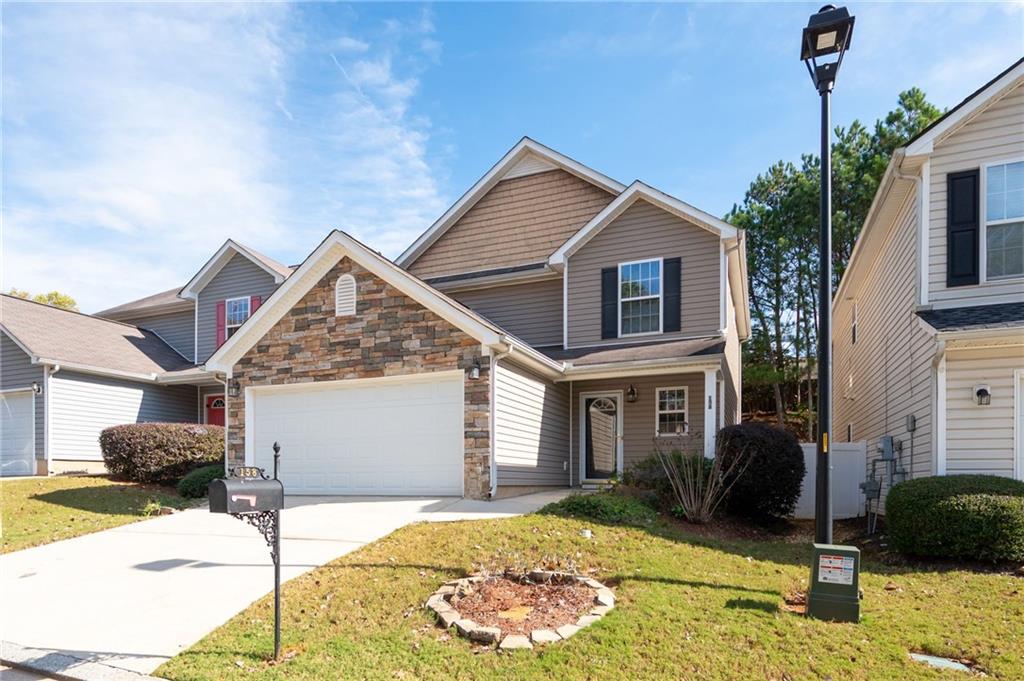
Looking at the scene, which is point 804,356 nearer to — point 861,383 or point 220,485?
point 861,383

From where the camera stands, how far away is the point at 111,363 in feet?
57.3

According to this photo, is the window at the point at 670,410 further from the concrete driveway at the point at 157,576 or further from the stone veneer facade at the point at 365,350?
the stone veneer facade at the point at 365,350

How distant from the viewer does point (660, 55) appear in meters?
10.5

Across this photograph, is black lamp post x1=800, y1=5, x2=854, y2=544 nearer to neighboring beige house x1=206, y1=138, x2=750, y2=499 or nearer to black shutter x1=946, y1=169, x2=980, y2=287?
black shutter x1=946, y1=169, x2=980, y2=287

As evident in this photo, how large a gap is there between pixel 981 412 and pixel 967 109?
14.0 feet

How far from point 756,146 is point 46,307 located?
67.2 feet

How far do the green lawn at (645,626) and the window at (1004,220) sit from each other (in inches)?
174

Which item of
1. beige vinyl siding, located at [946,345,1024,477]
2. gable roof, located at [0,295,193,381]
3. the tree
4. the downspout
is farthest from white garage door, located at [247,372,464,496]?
the tree

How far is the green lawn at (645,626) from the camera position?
14.7 ft

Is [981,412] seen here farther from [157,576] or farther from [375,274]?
[157,576]

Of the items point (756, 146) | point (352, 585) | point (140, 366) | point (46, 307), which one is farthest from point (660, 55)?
point (46, 307)

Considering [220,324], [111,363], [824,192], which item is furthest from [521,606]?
[220,324]

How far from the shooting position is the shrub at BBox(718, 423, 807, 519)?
966 centimetres

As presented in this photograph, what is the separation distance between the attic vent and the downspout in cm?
312
